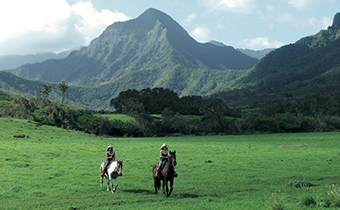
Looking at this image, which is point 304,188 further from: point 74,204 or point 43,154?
point 43,154

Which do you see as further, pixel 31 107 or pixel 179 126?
pixel 179 126

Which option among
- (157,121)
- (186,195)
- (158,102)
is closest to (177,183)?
(186,195)

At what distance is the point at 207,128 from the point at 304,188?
80.2 meters

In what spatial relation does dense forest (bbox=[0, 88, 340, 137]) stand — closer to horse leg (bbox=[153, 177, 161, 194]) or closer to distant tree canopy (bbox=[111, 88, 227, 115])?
distant tree canopy (bbox=[111, 88, 227, 115])

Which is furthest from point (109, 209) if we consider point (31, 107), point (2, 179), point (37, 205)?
point (31, 107)

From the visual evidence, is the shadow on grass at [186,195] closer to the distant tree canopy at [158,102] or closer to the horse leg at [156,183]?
the horse leg at [156,183]

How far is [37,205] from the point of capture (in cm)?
1669

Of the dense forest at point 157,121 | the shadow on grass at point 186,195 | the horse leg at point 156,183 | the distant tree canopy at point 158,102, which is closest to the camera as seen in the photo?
the shadow on grass at point 186,195

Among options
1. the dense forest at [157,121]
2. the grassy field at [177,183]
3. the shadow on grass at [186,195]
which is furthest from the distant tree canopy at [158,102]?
the shadow on grass at [186,195]

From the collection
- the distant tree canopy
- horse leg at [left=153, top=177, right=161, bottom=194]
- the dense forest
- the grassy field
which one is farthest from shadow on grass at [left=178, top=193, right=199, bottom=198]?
the distant tree canopy

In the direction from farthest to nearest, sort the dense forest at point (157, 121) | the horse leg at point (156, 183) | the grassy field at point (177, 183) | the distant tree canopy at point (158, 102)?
the distant tree canopy at point (158, 102) < the dense forest at point (157, 121) < the horse leg at point (156, 183) < the grassy field at point (177, 183)

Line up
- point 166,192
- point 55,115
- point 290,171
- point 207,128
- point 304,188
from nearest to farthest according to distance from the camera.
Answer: point 166,192 < point 304,188 < point 290,171 < point 55,115 < point 207,128

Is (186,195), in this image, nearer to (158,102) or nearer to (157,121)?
(157,121)

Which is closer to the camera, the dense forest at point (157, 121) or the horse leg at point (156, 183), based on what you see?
the horse leg at point (156, 183)
